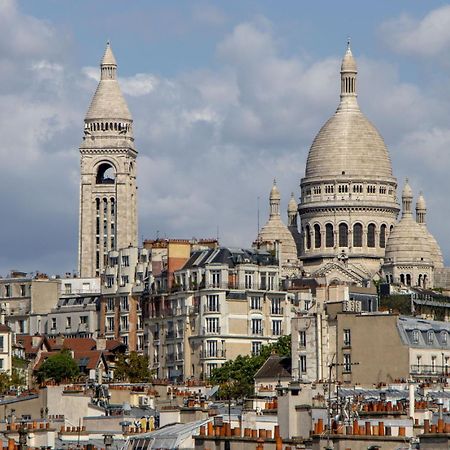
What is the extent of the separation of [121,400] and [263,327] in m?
78.7

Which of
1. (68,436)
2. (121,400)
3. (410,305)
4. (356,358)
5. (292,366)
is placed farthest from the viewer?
(410,305)

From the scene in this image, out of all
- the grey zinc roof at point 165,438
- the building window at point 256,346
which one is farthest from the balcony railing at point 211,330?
the grey zinc roof at point 165,438

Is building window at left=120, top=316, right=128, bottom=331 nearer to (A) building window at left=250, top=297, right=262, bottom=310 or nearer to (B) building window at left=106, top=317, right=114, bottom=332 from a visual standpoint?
(B) building window at left=106, top=317, right=114, bottom=332

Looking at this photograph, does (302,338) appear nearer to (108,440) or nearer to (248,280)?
(248,280)

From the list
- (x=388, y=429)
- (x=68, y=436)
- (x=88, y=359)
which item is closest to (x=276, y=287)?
(x=88, y=359)

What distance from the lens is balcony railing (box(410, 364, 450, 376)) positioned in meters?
137

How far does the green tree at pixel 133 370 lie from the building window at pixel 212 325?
11549 millimetres

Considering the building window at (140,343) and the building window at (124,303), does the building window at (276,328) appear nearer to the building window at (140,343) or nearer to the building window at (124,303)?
the building window at (140,343)

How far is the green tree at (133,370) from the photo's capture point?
491ft

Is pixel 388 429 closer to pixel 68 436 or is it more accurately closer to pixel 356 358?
pixel 68 436

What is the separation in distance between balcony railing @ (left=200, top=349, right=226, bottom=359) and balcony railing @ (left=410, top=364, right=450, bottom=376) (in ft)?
117

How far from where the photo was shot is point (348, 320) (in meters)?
145

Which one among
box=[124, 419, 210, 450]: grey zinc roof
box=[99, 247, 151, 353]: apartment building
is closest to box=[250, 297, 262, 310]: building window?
box=[99, 247, 151, 353]: apartment building

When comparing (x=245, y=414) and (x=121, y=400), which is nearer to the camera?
(x=245, y=414)
